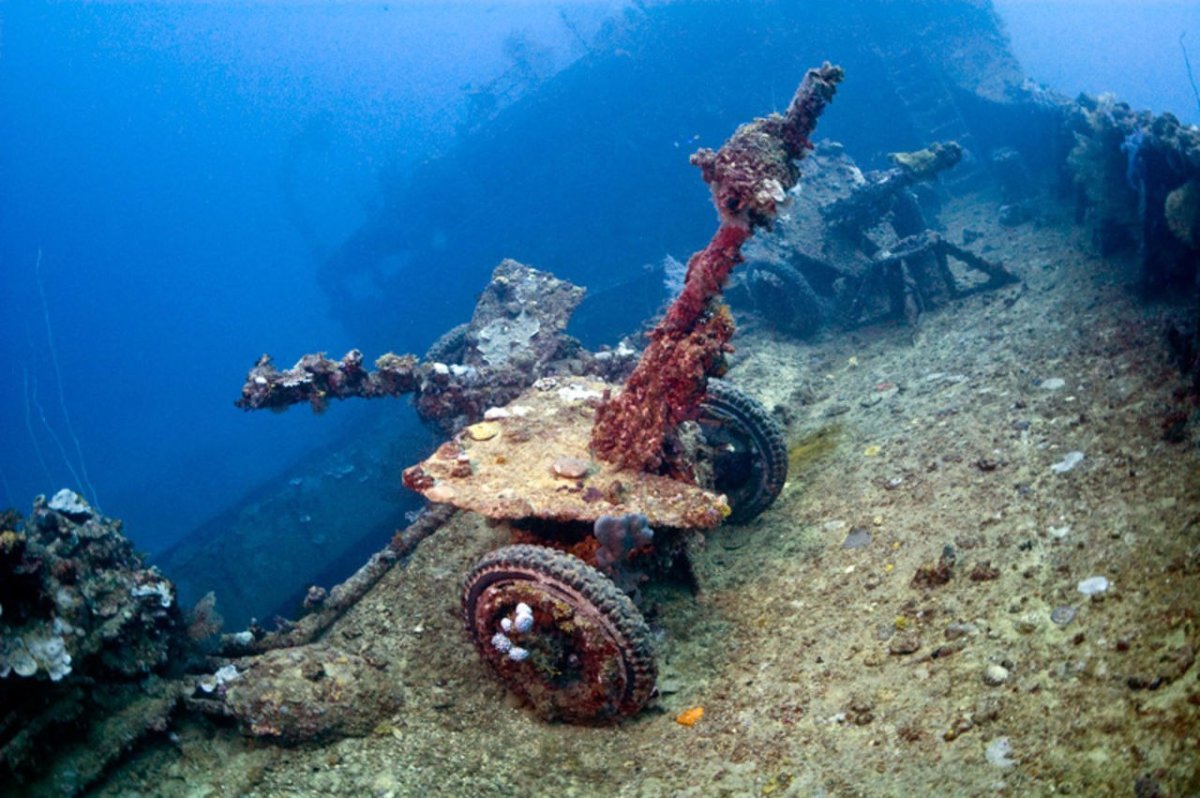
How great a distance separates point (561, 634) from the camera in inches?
138

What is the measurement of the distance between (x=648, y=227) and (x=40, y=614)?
65.2 feet


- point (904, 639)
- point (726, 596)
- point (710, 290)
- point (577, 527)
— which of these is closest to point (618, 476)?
point (577, 527)

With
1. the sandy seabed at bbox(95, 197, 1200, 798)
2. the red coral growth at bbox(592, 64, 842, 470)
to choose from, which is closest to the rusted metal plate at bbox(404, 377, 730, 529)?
the red coral growth at bbox(592, 64, 842, 470)

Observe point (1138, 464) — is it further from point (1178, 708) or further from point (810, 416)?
point (810, 416)

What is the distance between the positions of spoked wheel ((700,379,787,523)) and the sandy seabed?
0.24 metres

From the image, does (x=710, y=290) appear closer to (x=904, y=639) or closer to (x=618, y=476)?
(x=618, y=476)

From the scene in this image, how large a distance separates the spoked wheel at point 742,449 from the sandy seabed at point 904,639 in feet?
0.80

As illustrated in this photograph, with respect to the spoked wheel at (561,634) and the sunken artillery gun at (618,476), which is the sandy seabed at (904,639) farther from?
the sunken artillery gun at (618,476)

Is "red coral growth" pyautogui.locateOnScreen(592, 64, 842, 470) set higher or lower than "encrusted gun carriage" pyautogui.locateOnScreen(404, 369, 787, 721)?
higher

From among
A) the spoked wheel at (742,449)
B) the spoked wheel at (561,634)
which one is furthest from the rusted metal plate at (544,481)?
the spoked wheel at (742,449)

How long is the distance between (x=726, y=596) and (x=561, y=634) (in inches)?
57.0

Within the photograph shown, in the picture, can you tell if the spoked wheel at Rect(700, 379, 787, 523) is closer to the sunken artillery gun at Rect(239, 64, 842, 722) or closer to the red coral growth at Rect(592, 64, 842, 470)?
the sunken artillery gun at Rect(239, 64, 842, 722)

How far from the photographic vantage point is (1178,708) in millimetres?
2035

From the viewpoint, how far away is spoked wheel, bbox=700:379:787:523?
16.7 feet
